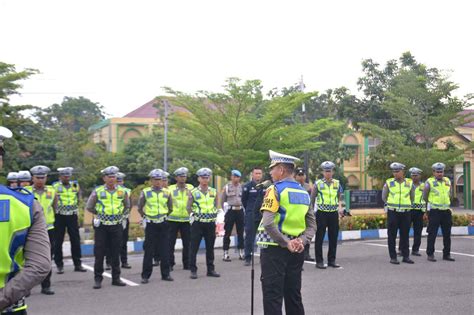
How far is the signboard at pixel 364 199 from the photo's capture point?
24.1m

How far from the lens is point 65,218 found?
38.3 feet

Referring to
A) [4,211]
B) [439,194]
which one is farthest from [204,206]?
[4,211]

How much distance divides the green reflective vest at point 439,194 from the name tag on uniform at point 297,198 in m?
7.12

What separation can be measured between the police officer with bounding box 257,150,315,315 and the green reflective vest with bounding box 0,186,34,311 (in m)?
3.09

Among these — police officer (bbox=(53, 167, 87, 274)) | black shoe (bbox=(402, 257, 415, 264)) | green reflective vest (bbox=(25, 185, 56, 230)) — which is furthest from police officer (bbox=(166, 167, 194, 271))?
black shoe (bbox=(402, 257, 415, 264))

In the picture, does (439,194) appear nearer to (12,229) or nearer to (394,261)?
(394,261)

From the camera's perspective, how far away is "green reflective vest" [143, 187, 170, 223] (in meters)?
10.5

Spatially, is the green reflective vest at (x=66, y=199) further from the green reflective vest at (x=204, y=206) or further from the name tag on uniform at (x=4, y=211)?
the name tag on uniform at (x=4, y=211)

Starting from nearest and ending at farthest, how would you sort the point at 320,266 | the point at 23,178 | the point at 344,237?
the point at 23,178, the point at 320,266, the point at 344,237

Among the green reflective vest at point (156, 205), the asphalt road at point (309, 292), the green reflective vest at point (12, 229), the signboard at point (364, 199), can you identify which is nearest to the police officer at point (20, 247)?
the green reflective vest at point (12, 229)

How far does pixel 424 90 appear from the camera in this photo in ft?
85.5

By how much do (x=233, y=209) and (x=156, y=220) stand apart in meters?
2.88

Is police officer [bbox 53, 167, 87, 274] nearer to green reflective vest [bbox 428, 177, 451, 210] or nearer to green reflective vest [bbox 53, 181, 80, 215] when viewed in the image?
green reflective vest [bbox 53, 181, 80, 215]

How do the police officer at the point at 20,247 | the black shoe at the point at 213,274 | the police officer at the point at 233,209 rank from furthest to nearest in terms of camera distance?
the police officer at the point at 233,209
the black shoe at the point at 213,274
the police officer at the point at 20,247
